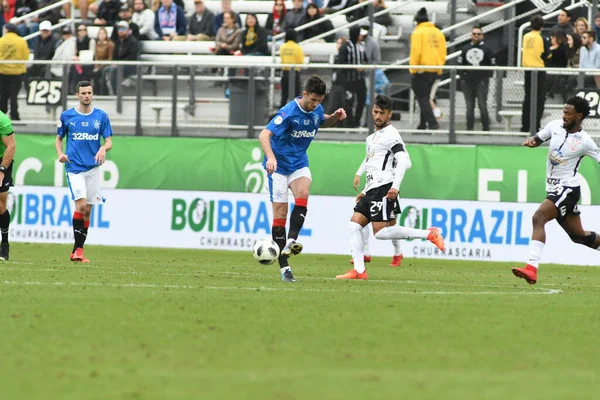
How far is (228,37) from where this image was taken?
2578 cm

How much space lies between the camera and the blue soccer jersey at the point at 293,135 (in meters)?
13.6

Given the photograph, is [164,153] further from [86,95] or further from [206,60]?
[86,95]

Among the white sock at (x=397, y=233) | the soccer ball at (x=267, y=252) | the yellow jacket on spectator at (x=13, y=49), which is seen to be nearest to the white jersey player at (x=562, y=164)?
the white sock at (x=397, y=233)

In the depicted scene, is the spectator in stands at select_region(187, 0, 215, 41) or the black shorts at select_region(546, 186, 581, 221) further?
the spectator in stands at select_region(187, 0, 215, 41)

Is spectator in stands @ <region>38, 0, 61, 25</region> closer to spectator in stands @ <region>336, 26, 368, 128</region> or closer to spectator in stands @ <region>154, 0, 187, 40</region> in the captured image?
spectator in stands @ <region>154, 0, 187, 40</region>

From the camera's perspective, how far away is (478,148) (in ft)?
68.8

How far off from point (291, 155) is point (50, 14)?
58.1 feet

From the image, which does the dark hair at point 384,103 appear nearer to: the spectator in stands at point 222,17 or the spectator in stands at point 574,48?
the spectator in stands at point 574,48

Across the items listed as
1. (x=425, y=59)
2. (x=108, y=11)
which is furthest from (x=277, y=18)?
(x=425, y=59)

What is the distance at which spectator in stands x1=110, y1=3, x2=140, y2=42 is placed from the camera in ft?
84.0

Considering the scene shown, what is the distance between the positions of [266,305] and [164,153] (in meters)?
12.0

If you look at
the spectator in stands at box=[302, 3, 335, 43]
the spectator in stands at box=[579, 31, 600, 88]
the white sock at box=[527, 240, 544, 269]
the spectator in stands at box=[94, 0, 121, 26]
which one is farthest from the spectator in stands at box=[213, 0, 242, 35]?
the white sock at box=[527, 240, 544, 269]

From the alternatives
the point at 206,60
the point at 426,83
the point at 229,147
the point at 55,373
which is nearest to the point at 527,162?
the point at 426,83

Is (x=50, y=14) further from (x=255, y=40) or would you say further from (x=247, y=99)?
(x=247, y=99)
